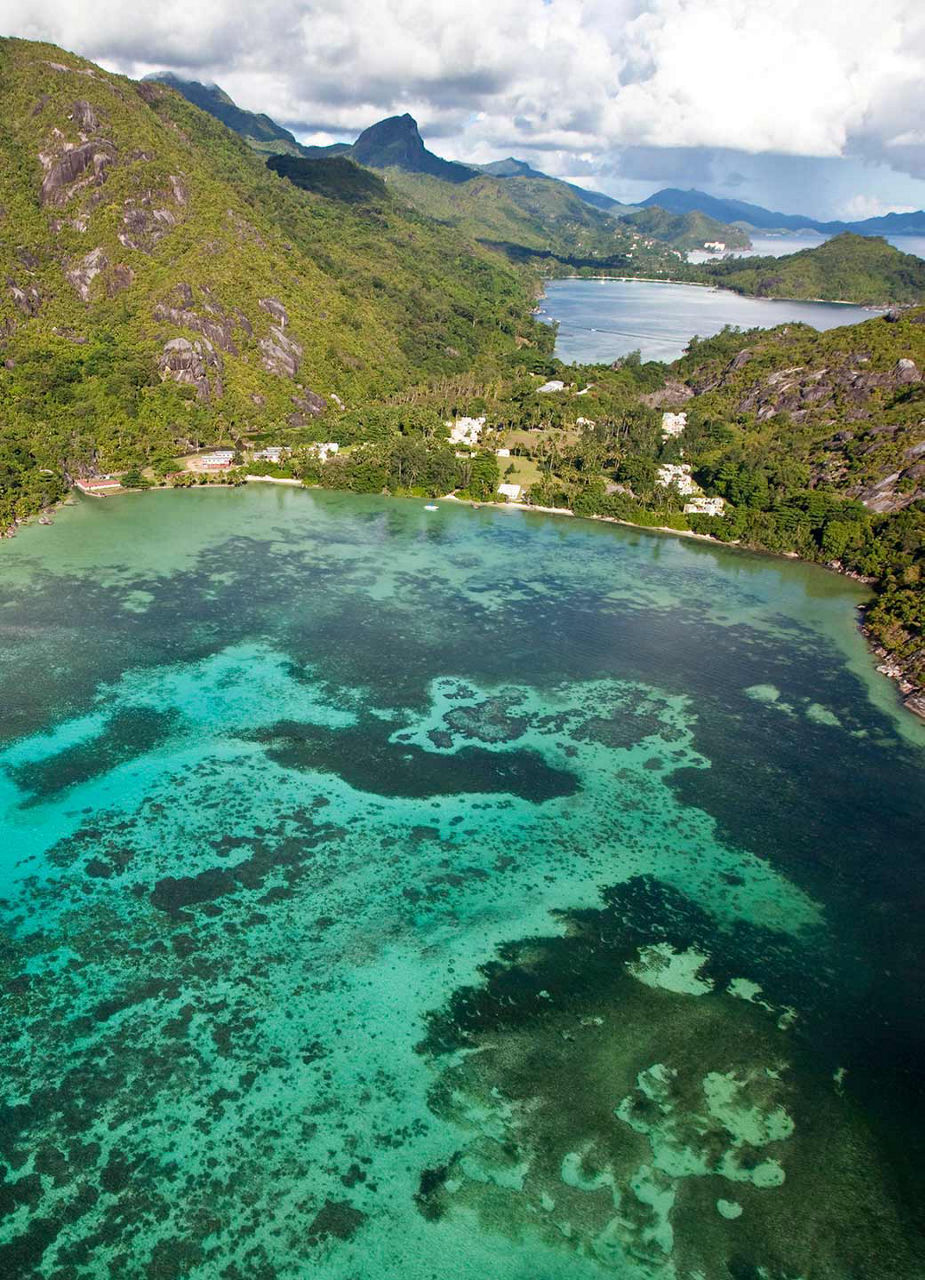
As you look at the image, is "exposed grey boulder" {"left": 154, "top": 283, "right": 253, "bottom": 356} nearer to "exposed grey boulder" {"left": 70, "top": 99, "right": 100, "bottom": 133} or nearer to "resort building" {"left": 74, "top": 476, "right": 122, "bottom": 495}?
"resort building" {"left": 74, "top": 476, "right": 122, "bottom": 495}

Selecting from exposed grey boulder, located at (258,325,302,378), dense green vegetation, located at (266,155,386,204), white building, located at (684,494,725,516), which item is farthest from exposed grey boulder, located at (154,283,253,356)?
→ dense green vegetation, located at (266,155,386,204)

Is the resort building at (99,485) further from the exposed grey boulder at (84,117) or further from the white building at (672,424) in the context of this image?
the white building at (672,424)

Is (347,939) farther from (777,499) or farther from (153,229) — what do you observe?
(153,229)

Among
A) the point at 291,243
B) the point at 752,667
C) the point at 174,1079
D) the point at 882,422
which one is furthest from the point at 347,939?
the point at 291,243

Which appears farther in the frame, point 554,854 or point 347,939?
point 554,854

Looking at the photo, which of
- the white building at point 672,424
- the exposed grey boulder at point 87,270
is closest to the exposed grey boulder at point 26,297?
the exposed grey boulder at point 87,270
